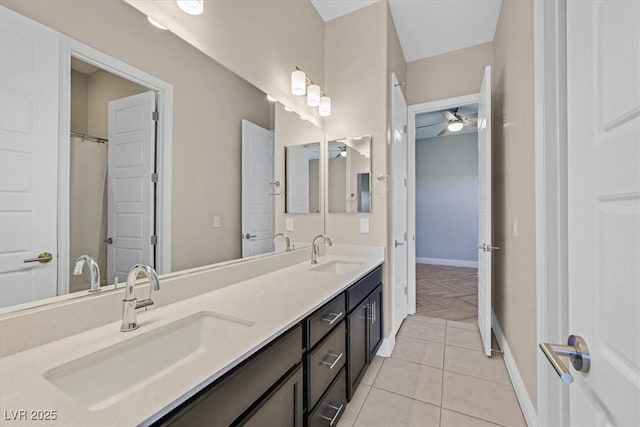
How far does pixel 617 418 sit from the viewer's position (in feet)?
1.62

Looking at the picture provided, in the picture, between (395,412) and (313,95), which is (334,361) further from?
(313,95)

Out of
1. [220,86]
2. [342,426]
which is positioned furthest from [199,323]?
[220,86]

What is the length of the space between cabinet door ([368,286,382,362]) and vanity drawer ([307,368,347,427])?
487 mm

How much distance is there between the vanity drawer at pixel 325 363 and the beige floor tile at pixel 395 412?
0.40 metres

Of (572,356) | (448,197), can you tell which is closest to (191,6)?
(572,356)

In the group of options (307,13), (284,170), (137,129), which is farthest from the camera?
(307,13)

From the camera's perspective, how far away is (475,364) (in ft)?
7.16

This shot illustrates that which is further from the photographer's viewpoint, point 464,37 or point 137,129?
point 464,37

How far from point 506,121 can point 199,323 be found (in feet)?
8.50

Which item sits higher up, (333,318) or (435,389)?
(333,318)

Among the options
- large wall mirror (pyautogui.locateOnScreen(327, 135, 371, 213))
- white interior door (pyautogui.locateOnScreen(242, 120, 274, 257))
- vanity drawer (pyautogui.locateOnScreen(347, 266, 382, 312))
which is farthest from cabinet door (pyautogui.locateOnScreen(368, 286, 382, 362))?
white interior door (pyautogui.locateOnScreen(242, 120, 274, 257))

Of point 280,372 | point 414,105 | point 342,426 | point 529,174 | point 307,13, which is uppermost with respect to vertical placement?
point 307,13

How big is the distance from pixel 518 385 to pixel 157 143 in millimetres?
2543

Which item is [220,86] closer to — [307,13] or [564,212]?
[307,13]
